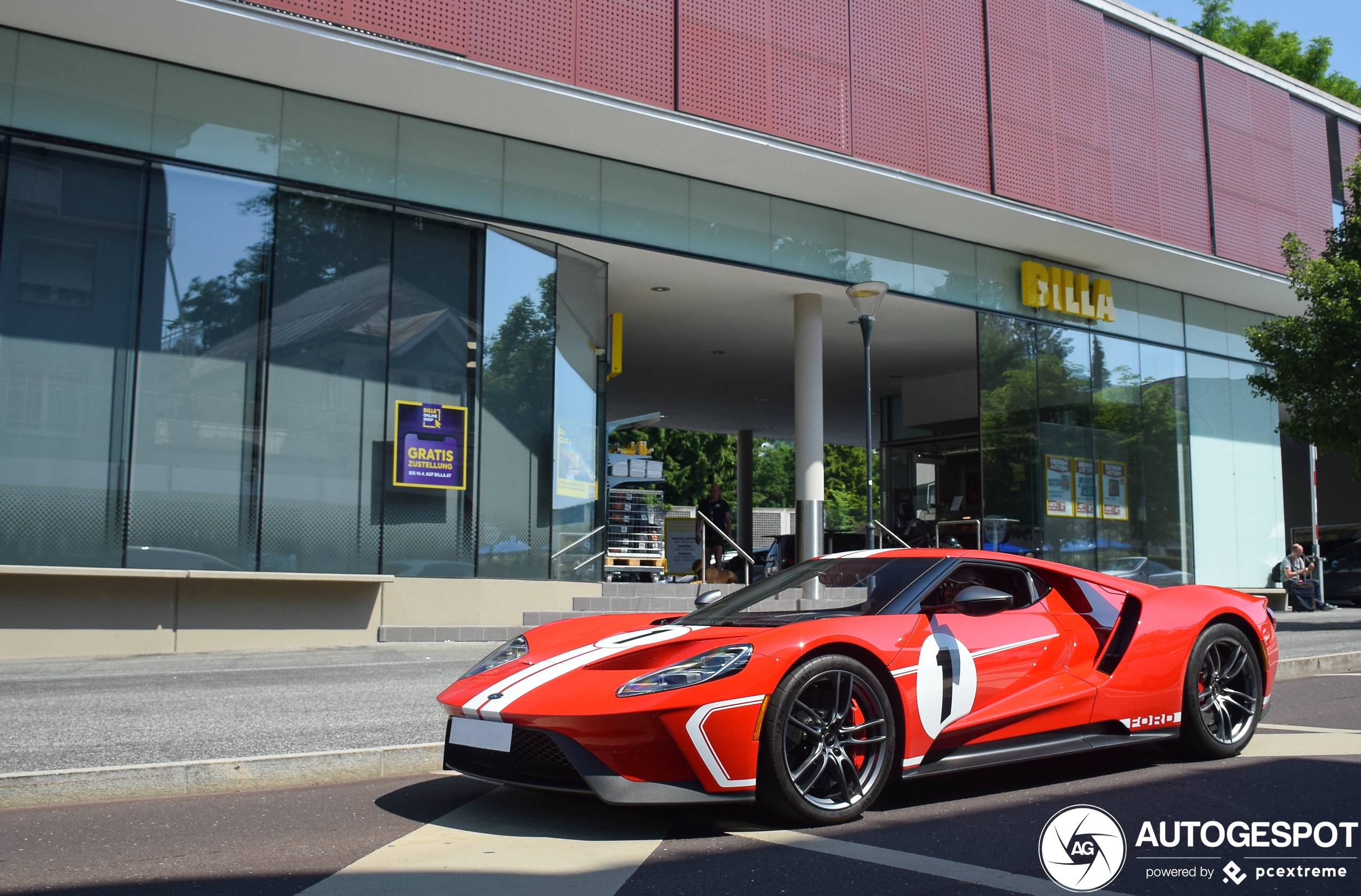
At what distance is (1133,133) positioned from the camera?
63.8 feet

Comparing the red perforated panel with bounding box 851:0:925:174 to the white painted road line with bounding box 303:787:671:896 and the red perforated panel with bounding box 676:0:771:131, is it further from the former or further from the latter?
the white painted road line with bounding box 303:787:671:896

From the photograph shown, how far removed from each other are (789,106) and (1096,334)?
29.0ft

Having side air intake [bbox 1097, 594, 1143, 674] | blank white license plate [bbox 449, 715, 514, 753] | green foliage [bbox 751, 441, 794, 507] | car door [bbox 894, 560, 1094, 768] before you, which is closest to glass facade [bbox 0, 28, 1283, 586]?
blank white license plate [bbox 449, 715, 514, 753]

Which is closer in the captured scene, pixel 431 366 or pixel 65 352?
pixel 65 352

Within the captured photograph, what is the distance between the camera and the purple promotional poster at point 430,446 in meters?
13.4

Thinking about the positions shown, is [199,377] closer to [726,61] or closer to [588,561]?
[588,561]

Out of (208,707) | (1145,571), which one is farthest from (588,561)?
(1145,571)

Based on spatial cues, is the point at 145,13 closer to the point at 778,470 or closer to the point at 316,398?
the point at 316,398

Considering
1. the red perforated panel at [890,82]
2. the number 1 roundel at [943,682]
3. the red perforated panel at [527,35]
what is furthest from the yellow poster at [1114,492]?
the number 1 roundel at [943,682]

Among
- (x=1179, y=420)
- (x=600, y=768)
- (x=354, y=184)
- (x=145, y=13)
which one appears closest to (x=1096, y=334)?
(x=1179, y=420)

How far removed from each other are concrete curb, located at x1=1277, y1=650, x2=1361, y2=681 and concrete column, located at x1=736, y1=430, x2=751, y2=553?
21.5 meters

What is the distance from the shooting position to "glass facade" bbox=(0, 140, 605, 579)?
37.5 ft

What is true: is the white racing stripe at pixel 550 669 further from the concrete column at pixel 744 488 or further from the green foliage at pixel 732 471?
the green foliage at pixel 732 471

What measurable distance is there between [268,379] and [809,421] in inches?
346
